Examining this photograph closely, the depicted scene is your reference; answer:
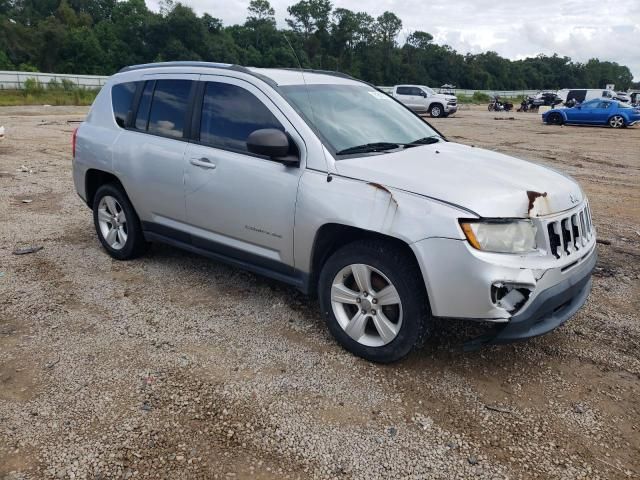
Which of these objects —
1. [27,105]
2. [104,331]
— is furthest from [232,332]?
[27,105]

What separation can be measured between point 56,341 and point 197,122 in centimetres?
193

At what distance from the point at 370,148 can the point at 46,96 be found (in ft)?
122

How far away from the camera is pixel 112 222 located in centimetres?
516

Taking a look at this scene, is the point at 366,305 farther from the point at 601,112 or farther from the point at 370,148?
the point at 601,112

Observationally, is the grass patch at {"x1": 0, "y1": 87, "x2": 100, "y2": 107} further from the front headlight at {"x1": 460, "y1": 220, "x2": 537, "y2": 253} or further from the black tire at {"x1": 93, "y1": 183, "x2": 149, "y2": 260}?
the front headlight at {"x1": 460, "y1": 220, "x2": 537, "y2": 253}

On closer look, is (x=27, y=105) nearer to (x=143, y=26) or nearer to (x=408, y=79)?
(x=143, y=26)

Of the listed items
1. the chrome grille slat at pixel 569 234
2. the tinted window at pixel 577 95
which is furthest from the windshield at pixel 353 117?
the tinted window at pixel 577 95

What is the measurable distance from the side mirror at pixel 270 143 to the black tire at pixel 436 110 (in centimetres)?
2812

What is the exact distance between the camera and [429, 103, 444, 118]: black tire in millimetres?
29828

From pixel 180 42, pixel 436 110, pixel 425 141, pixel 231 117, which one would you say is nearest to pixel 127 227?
pixel 231 117

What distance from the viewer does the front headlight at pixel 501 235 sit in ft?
9.33

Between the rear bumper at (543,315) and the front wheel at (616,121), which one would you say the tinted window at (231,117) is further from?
the front wheel at (616,121)

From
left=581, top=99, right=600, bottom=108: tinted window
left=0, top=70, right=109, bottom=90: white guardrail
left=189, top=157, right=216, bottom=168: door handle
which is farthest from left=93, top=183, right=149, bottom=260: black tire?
left=0, top=70, right=109, bottom=90: white guardrail

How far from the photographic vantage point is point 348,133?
12.1 feet
